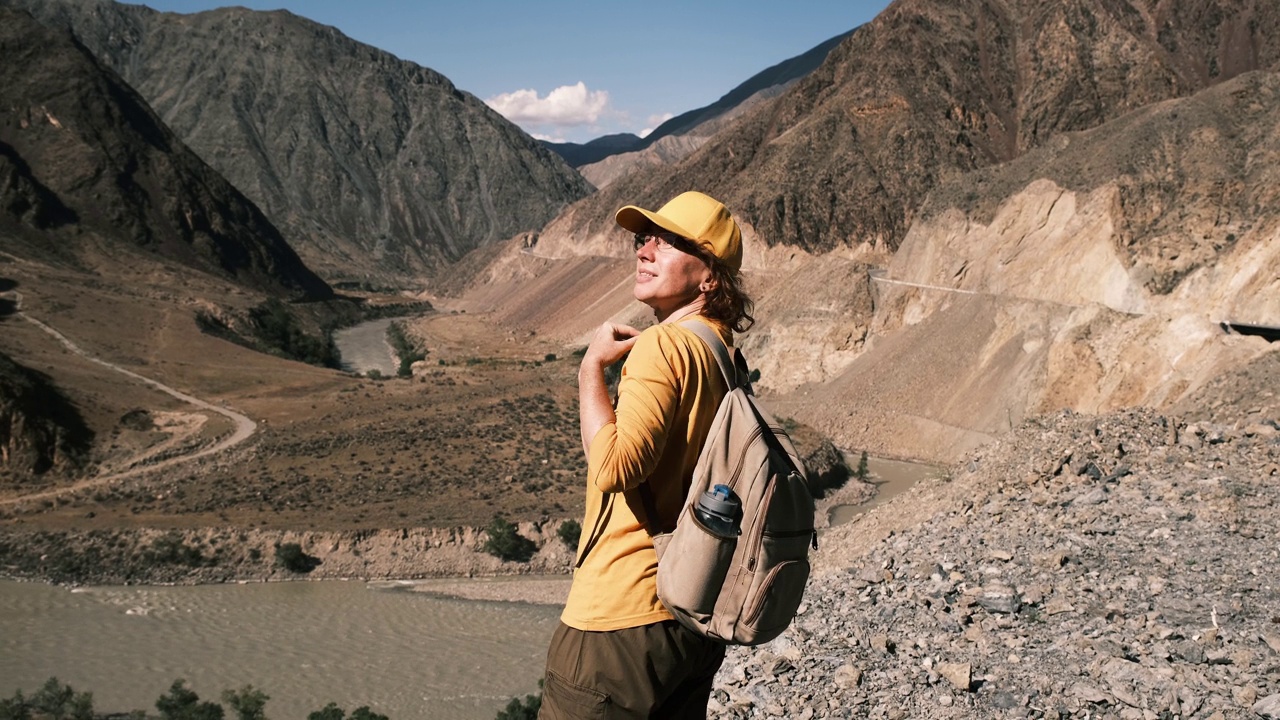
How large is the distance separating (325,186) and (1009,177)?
440ft

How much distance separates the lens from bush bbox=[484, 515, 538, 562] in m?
25.4

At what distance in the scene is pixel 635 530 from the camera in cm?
311

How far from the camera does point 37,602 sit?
23.1 m

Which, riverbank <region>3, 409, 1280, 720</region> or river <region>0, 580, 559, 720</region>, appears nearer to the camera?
riverbank <region>3, 409, 1280, 720</region>

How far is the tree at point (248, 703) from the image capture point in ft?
52.1

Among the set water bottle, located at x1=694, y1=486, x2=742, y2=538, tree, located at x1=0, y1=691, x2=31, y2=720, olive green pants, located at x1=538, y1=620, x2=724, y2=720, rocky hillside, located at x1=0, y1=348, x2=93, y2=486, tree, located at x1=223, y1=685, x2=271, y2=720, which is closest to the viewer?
water bottle, located at x1=694, y1=486, x2=742, y2=538

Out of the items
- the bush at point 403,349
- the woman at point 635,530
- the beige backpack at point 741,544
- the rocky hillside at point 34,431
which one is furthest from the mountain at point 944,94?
the beige backpack at point 741,544

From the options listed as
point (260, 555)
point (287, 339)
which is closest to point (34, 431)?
point (260, 555)

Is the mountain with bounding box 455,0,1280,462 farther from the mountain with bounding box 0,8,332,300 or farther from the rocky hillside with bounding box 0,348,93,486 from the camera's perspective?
the mountain with bounding box 0,8,332,300

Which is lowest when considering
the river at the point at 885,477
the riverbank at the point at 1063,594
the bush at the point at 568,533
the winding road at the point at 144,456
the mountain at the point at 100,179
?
the river at the point at 885,477

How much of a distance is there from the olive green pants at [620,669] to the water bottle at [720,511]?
0.46 meters

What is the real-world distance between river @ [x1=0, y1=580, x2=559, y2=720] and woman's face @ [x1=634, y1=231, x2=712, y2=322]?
48.2 ft

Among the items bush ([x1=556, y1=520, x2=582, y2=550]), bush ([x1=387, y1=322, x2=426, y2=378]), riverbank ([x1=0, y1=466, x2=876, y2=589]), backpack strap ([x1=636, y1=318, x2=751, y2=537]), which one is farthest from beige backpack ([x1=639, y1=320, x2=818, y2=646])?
bush ([x1=387, y1=322, x2=426, y2=378])

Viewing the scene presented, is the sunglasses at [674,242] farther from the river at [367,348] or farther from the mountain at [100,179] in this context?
the mountain at [100,179]
